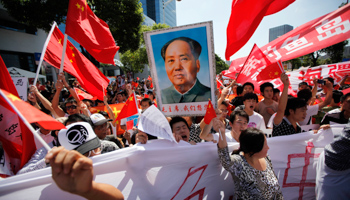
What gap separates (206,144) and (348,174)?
4.85ft

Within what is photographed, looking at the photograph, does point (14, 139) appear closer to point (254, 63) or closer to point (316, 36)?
point (254, 63)

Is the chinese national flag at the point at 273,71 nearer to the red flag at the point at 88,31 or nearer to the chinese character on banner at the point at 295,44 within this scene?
the chinese character on banner at the point at 295,44

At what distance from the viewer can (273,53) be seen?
10.2ft

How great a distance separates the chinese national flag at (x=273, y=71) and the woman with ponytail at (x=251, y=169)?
1770mm

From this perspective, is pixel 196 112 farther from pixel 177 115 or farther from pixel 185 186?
pixel 185 186

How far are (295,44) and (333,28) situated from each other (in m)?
0.47

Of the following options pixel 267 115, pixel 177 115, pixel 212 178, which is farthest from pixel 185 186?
pixel 267 115

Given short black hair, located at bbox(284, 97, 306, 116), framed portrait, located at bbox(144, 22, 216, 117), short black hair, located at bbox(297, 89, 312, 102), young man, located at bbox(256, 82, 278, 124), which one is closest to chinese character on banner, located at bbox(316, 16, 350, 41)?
short black hair, located at bbox(284, 97, 306, 116)

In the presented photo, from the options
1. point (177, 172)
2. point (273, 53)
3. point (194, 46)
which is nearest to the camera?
point (177, 172)

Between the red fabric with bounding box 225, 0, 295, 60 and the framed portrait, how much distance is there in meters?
0.62

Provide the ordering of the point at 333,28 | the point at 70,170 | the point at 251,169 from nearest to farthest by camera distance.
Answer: the point at 70,170 → the point at 251,169 → the point at 333,28

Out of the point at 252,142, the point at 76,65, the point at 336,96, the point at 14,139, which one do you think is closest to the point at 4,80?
the point at 14,139

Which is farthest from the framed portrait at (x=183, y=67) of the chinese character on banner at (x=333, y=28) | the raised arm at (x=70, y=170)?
the chinese character on banner at (x=333, y=28)

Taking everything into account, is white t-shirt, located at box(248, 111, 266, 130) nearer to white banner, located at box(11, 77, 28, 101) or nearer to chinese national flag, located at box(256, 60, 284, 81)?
chinese national flag, located at box(256, 60, 284, 81)
